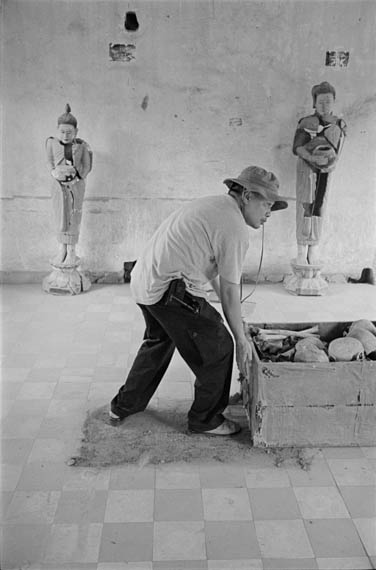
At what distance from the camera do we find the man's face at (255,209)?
2857 mm

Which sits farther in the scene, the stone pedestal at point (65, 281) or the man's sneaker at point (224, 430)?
the stone pedestal at point (65, 281)

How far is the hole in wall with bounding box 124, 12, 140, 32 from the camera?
19.3 feet

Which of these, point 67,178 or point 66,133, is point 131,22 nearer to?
point 66,133

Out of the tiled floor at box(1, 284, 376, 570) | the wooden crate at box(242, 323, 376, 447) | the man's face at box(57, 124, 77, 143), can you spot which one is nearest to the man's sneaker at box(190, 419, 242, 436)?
the wooden crate at box(242, 323, 376, 447)

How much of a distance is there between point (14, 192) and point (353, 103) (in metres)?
3.78

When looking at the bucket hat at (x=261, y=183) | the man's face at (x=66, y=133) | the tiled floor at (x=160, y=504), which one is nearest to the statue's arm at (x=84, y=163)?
the man's face at (x=66, y=133)

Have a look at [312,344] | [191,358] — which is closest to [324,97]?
[312,344]

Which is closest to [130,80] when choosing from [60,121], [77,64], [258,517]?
[77,64]

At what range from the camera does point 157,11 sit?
589cm

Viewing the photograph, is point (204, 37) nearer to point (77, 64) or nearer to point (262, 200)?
point (77, 64)

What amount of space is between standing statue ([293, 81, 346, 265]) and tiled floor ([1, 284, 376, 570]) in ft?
9.04

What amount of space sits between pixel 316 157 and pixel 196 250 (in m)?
3.31

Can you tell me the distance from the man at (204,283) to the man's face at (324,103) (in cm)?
314

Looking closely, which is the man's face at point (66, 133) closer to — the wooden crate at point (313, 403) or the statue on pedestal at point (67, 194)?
the statue on pedestal at point (67, 194)
